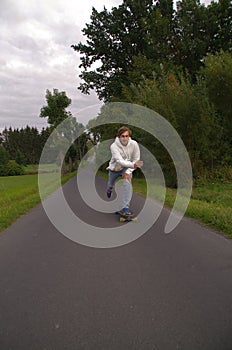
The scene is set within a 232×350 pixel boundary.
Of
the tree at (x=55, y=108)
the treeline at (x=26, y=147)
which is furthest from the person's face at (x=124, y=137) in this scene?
the treeline at (x=26, y=147)

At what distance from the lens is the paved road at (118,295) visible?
1.99m

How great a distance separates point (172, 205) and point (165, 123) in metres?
5.78

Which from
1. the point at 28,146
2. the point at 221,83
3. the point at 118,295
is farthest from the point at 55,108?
the point at 28,146

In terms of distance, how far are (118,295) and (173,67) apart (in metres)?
20.8

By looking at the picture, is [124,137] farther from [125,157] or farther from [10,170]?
[10,170]

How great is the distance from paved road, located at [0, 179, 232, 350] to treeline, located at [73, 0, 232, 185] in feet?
28.3

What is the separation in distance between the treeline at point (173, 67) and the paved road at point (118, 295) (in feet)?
28.3

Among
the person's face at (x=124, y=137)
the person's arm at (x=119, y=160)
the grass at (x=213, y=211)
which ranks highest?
the person's face at (x=124, y=137)

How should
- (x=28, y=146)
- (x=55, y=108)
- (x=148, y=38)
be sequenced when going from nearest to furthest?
(x=148, y=38)
(x=55, y=108)
(x=28, y=146)

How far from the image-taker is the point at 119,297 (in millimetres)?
2607

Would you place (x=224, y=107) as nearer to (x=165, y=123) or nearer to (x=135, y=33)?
(x=165, y=123)

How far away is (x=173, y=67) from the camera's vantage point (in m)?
20.8

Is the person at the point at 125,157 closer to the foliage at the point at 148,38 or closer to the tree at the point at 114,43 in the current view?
the foliage at the point at 148,38

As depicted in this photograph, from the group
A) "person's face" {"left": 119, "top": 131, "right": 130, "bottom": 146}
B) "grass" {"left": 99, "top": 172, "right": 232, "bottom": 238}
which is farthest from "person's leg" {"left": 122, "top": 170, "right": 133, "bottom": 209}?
"grass" {"left": 99, "top": 172, "right": 232, "bottom": 238}
